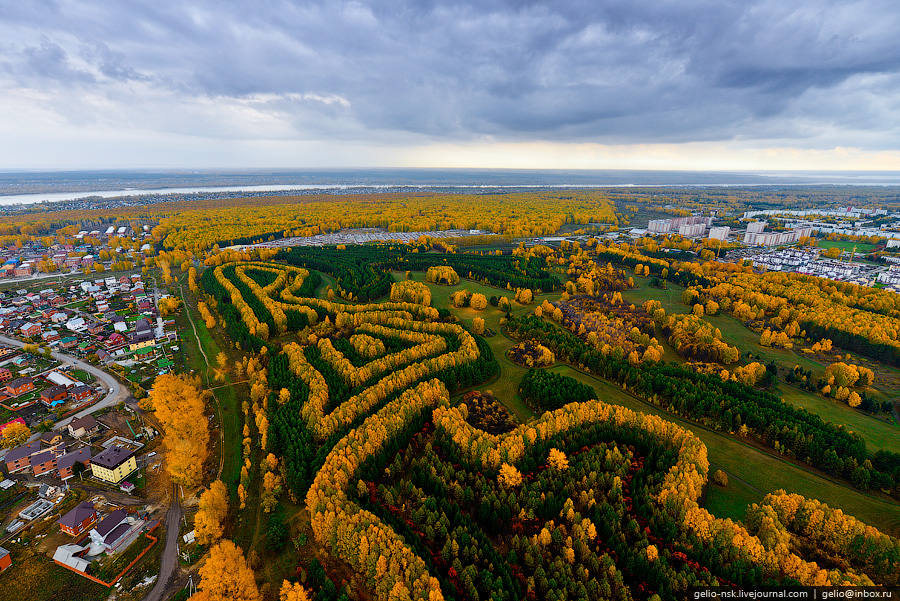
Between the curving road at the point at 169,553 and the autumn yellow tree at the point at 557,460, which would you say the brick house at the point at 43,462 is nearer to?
the curving road at the point at 169,553

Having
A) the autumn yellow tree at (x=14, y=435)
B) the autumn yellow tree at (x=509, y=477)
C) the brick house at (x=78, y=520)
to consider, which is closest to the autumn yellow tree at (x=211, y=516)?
the brick house at (x=78, y=520)

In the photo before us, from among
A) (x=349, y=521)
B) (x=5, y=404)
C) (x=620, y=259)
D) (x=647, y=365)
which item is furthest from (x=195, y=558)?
(x=620, y=259)

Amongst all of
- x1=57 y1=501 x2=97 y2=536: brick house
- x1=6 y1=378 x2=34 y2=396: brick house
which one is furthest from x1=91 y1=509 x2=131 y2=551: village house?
x1=6 y1=378 x2=34 y2=396: brick house

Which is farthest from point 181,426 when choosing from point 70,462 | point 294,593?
point 294,593

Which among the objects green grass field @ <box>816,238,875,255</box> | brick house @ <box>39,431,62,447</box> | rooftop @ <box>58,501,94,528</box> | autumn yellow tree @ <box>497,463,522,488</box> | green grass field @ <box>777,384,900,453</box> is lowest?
green grass field @ <box>777,384,900,453</box>

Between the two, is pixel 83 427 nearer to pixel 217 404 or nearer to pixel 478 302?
pixel 217 404

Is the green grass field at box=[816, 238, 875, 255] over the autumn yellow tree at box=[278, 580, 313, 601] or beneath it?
over

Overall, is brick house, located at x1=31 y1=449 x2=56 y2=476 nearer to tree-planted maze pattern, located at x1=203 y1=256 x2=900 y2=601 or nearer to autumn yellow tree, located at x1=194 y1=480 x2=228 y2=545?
autumn yellow tree, located at x1=194 y1=480 x2=228 y2=545
